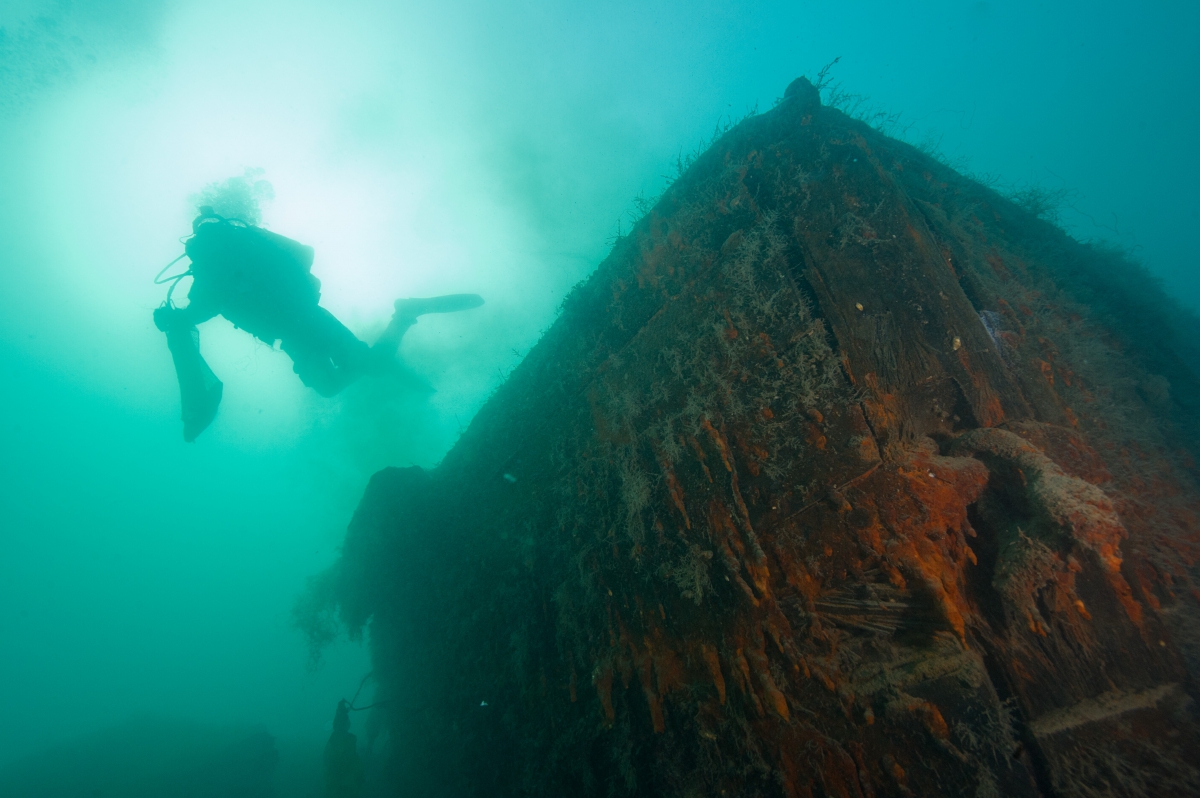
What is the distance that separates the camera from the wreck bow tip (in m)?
3.62

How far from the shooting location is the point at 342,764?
9.14 meters

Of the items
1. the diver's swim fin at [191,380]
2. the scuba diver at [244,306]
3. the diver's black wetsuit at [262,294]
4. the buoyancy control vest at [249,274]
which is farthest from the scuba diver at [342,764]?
the buoyancy control vest at [249,274]

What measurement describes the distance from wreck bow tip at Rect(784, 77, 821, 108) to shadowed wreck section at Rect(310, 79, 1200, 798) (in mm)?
34

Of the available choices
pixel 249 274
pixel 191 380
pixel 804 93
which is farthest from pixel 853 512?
pixel 249 274

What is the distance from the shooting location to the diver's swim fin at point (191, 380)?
9867 mm

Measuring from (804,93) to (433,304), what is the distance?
521 inches

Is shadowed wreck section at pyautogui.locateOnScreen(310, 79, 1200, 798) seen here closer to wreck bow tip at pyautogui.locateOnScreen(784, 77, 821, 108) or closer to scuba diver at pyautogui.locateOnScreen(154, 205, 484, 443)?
wreck bow tip at pyautogui.locateOnScreen(784, 77, 821, 108)

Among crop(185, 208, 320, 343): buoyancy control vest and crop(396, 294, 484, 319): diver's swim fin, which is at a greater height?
crop(396, 294, 484, 319): diver's swim fin

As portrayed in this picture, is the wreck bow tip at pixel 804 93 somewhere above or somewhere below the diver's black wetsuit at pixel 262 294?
below

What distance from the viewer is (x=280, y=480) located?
8425 cm

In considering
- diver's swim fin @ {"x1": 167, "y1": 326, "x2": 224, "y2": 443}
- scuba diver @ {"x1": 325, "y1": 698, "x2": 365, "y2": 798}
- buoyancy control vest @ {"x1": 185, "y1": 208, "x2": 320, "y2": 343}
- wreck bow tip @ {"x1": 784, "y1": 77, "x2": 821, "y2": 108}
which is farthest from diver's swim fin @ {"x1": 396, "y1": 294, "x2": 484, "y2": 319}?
wreck bow tip @ {"x1": 784, "y1": 77, "x2": 821, "y2": 108}

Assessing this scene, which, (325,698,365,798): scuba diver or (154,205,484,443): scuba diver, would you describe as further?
(154,205,484,443): scuba diver

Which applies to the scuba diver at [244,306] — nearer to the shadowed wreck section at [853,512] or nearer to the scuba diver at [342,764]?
the scuba diver at [342,764]

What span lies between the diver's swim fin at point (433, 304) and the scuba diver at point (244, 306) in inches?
78.1
